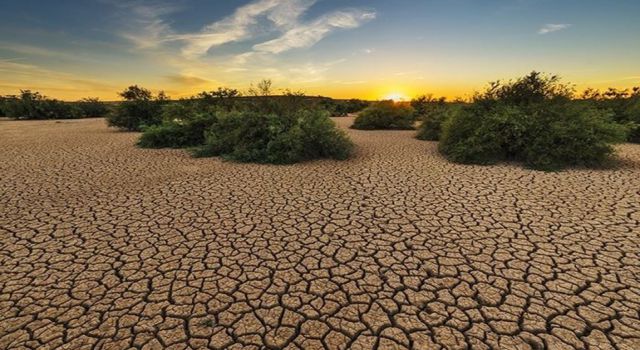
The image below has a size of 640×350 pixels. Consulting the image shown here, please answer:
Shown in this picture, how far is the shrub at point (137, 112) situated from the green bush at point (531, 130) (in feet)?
47.5

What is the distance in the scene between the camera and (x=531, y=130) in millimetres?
8953

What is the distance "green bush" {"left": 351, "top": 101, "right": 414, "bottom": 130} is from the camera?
59.6 ft

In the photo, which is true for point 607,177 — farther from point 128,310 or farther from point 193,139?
point 193,139

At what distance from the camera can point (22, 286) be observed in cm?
322

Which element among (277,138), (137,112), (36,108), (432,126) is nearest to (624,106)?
(432,126)

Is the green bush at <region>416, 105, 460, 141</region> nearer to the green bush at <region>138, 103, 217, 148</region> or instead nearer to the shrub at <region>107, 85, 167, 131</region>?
the green bush at <region>138, 103, 217, 148</region>

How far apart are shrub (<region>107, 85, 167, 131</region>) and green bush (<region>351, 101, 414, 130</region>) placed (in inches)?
437

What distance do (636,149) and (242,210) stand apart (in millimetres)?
13094

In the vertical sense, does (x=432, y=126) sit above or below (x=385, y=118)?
below

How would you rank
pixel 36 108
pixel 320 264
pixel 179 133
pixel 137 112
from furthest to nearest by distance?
pixel 36 108, pixel 137 112, pixel 179 133, pixel 320 264

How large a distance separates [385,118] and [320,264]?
15593mm

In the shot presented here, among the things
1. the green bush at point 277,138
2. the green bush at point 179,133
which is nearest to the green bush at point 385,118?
the green bush at point 277,138

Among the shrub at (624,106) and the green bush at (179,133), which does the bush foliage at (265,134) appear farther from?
the shrub at (624,106)

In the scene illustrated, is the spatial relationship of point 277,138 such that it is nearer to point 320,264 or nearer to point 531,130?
point 320,264
